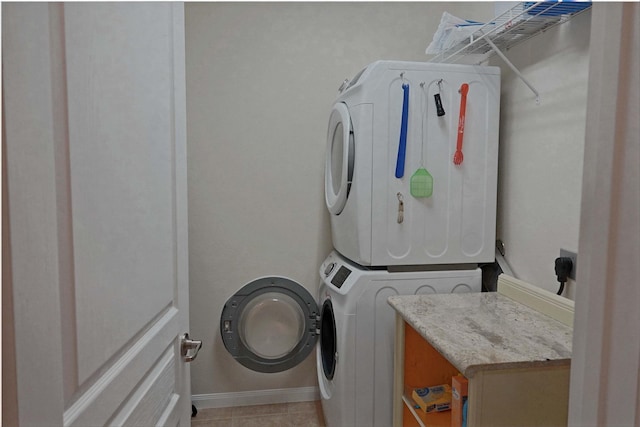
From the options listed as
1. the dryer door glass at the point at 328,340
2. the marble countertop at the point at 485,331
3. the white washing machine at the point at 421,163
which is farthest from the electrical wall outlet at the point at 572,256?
the dryer door glass at the point at 328,340

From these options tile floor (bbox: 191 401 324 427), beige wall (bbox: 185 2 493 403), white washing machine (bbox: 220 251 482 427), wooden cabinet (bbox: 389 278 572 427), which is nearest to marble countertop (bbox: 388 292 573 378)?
wooden cabinet (bbox: 389 278 572 427)

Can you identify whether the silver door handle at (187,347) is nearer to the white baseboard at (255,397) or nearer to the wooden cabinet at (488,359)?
the wooden cabinet at (488,359)

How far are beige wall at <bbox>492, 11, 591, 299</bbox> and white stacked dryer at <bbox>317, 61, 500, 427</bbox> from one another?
0.12m

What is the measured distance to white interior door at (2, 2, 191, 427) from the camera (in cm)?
48

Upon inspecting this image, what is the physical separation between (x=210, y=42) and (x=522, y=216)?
1.92m

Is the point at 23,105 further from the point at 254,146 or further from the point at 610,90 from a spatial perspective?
the point at 254,146

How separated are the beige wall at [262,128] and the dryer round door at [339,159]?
28 centimetres

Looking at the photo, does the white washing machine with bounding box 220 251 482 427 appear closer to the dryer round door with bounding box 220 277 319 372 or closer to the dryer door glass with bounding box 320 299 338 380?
the dryer door glass with bounding box 320 299 338 380

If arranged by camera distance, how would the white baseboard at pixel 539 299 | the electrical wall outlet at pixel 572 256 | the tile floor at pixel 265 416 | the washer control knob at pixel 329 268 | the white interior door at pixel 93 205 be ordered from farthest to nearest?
the tile floor at pixel 265 416, the washer control knob at pixel 329 268, the electrical wall outlet at pixel 572 256, the white baseboard at pixel 539 299, the white interior door at pixel 93 205

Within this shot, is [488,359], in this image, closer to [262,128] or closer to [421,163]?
[421,163]

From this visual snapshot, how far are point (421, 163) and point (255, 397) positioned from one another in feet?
5.78

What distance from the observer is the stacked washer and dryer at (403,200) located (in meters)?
1.82

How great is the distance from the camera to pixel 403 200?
1.85 meters

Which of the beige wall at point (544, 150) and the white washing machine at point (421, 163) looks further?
the white washing machine at point (421, 163)
